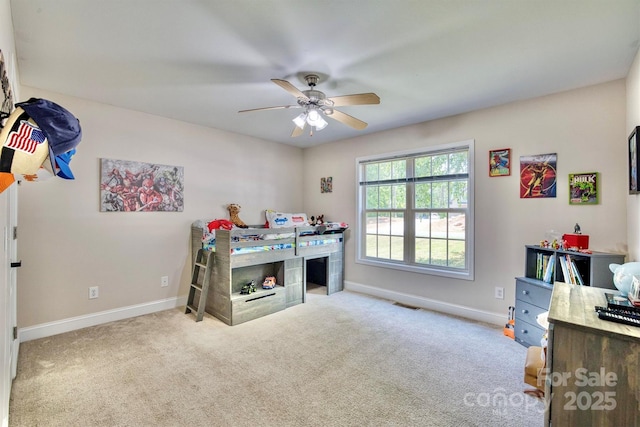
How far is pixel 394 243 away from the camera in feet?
13.4

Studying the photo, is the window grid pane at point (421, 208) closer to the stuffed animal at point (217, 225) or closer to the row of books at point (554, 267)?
the row of books at point (554, 267)

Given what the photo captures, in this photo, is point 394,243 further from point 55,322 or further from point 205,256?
point 55,322

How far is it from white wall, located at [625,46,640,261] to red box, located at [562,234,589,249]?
0.27m

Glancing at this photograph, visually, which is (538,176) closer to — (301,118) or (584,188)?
(584,188)

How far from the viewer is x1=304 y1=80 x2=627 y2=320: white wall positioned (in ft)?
8.25

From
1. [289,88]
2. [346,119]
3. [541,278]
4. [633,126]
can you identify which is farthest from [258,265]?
[633,126]

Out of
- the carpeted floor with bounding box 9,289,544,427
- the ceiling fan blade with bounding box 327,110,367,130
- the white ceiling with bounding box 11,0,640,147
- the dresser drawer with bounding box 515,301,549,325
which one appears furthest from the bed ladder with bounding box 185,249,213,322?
the dresser drawer with bounding box 515,301,549,325

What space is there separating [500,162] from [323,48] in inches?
91.7

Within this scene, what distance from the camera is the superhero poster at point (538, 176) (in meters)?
2.81

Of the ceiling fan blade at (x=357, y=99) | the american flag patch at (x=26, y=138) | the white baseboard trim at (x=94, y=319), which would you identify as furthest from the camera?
the white baseboard trim at (x=94, y=319)

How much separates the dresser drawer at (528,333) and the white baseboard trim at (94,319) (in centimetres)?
378

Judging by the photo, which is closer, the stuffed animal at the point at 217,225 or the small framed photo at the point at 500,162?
the small framed photo at the point at 500,162

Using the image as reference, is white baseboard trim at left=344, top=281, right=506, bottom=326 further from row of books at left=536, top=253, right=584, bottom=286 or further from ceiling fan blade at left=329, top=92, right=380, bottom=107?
ceiling fan blade at left=329, top=92, right=380, bottom=107

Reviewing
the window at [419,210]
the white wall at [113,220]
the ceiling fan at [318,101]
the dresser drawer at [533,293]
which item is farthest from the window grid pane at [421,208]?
the white wall at [113,220]
